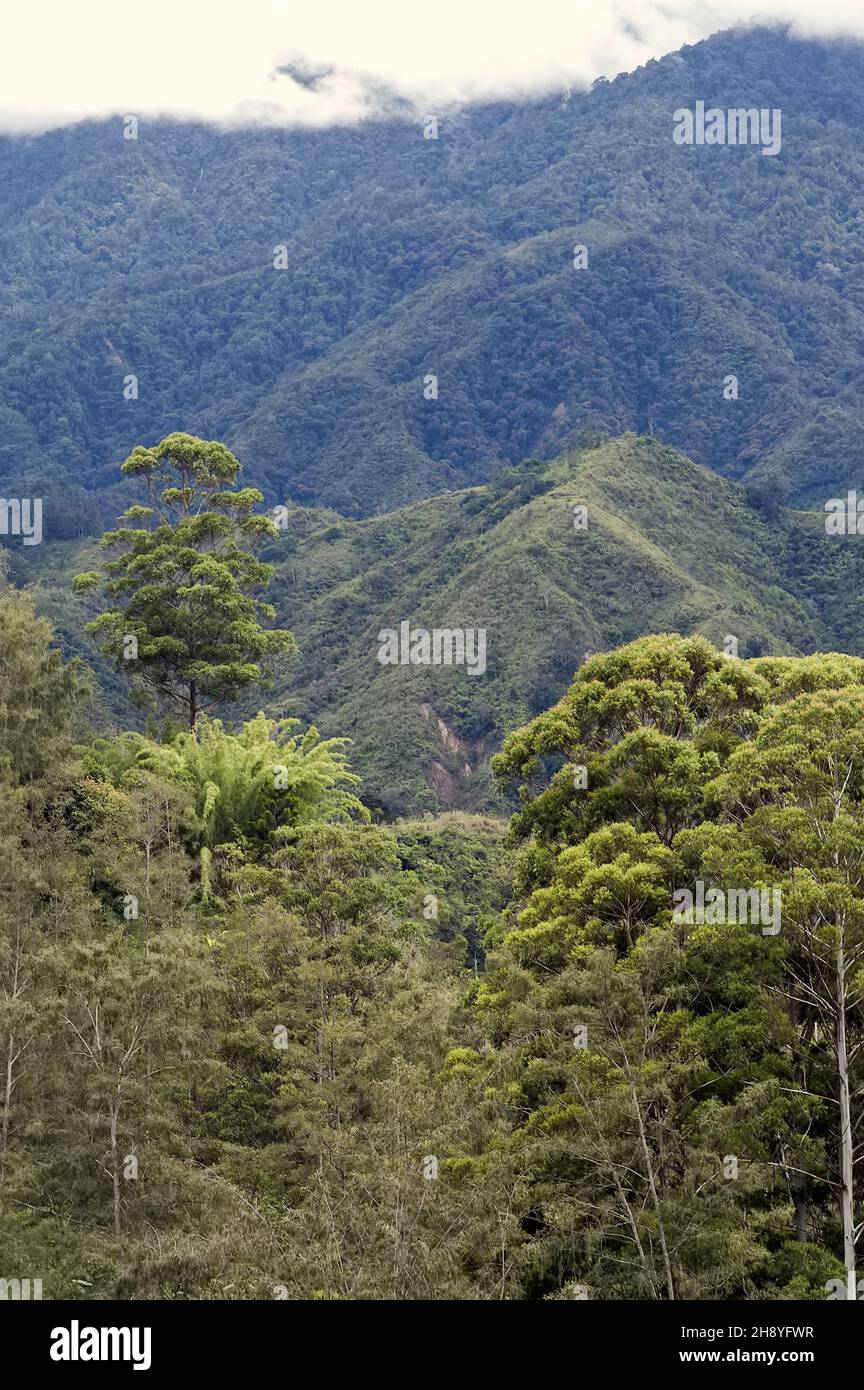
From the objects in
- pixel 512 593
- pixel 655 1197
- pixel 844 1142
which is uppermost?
pixel 512 593

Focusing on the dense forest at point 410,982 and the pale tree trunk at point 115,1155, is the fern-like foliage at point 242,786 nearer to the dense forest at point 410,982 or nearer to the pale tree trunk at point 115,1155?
the dense forest at point 410,982

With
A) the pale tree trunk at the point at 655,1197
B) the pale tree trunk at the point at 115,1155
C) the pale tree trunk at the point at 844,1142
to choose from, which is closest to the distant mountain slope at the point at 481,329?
the pale tree trunk at the point at 844,1142

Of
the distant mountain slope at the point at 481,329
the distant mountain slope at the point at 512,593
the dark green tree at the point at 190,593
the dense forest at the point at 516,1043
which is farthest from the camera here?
the distant mountain slope at the point at 481,329

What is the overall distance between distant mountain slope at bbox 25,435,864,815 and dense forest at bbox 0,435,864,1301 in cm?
4117

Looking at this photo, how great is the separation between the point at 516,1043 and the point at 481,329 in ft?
508

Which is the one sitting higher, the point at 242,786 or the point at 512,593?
the point at 512,593

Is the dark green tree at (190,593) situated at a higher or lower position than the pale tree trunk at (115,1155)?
higher

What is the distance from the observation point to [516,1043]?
19.7 metres

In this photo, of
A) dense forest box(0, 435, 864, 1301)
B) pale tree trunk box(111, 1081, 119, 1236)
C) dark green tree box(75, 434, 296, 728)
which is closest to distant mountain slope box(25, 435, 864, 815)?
dark green tree box(75, 434, 296, 728)

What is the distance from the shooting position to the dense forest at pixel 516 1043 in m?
17.4

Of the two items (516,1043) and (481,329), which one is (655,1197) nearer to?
(516,1043)

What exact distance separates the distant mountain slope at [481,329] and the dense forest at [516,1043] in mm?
117502

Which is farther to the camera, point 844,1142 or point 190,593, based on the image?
point 190,593

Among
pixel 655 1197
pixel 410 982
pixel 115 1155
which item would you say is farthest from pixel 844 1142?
pixel 115 1155
